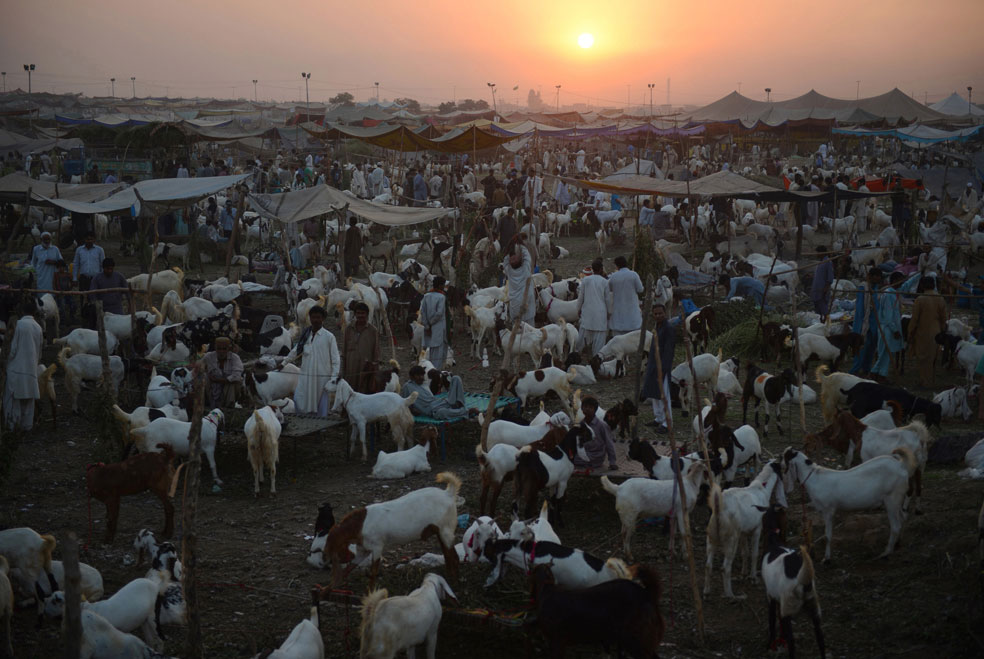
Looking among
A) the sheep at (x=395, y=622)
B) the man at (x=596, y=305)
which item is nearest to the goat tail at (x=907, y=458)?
the sheep at (x=395, y=622)

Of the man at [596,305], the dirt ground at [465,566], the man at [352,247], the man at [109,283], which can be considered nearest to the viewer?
the dirt ground at [465,566]

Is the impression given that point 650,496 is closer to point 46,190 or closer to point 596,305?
point 596,305

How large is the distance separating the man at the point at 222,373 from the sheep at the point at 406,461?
2116 millimetres

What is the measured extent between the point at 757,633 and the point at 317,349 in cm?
585

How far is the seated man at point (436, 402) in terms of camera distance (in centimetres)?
995

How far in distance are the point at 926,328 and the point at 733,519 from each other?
6.68 metres

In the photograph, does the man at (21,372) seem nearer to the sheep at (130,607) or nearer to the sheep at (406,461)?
the sheep at (406,461)

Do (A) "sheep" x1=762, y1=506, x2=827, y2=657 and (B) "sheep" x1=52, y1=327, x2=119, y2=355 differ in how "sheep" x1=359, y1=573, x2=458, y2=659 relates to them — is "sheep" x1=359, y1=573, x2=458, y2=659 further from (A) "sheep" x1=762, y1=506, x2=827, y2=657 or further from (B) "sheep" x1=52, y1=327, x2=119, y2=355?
(B) "sheep" x1=52, y1=327, x2=119, y2=355

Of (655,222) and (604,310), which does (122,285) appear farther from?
(655,222)

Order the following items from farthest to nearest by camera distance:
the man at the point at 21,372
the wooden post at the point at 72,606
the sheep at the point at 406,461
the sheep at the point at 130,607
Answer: the man at the point at 21,372
the sheep at the point at 406,461
the sheep at the point at 130,607
the wooden post at the point at 72,606

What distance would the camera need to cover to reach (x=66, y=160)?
1312 inches

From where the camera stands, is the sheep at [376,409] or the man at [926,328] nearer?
the sheep at [376,409]

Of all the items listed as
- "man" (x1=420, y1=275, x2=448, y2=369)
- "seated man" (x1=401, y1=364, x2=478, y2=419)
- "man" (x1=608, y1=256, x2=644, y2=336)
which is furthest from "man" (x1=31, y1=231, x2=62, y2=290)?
"man" (x1=608, y1=256, x2=644, y2=336)

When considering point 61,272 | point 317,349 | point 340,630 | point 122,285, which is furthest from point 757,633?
point 61,272
